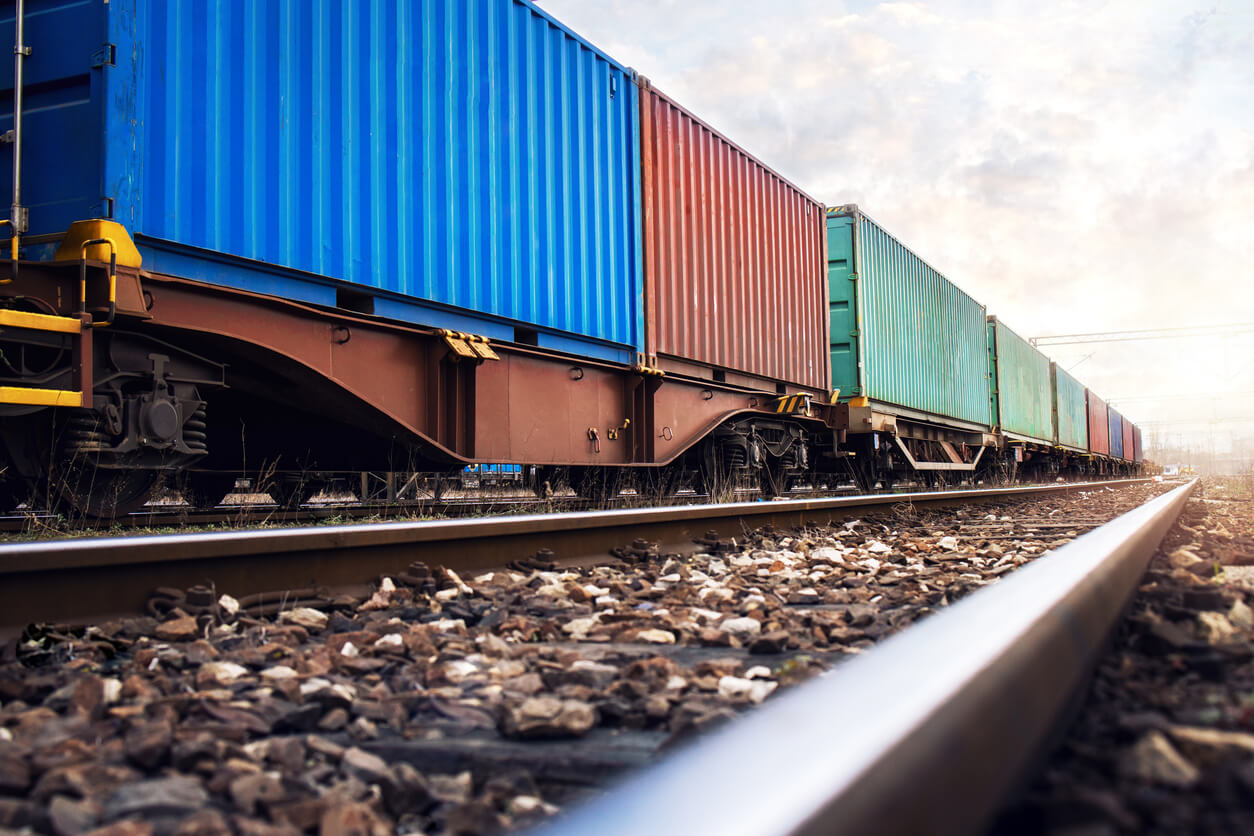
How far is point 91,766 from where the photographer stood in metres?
1.44

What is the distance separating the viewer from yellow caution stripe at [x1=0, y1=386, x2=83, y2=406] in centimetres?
395

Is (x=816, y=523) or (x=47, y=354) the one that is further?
(x=816, y=523)

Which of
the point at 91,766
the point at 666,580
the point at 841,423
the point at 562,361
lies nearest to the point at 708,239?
the point at 562,361

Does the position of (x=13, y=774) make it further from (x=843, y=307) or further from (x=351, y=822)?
(x=843, y=307)

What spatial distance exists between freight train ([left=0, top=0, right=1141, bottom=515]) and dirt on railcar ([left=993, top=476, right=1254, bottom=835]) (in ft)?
14.3

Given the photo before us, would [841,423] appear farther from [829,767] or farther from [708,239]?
[829,767]

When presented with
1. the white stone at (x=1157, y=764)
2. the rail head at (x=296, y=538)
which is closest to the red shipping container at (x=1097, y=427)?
the rail head at (x=296, y=538)

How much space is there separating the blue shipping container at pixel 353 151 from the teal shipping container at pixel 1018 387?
15.9 metres

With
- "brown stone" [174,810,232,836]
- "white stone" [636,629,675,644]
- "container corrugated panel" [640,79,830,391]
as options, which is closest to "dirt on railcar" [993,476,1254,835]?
"brown stone" [174,810,232,836]

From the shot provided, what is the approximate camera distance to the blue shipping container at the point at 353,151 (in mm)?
4672

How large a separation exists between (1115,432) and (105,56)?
147 ft

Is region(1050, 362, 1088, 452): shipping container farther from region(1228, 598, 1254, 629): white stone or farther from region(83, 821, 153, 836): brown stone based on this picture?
region(83, 821, 153, 836): brown stone

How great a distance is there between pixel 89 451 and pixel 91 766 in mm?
3427

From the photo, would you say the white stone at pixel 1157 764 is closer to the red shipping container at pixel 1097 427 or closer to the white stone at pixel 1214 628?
the white stone at pixel 1214 628
